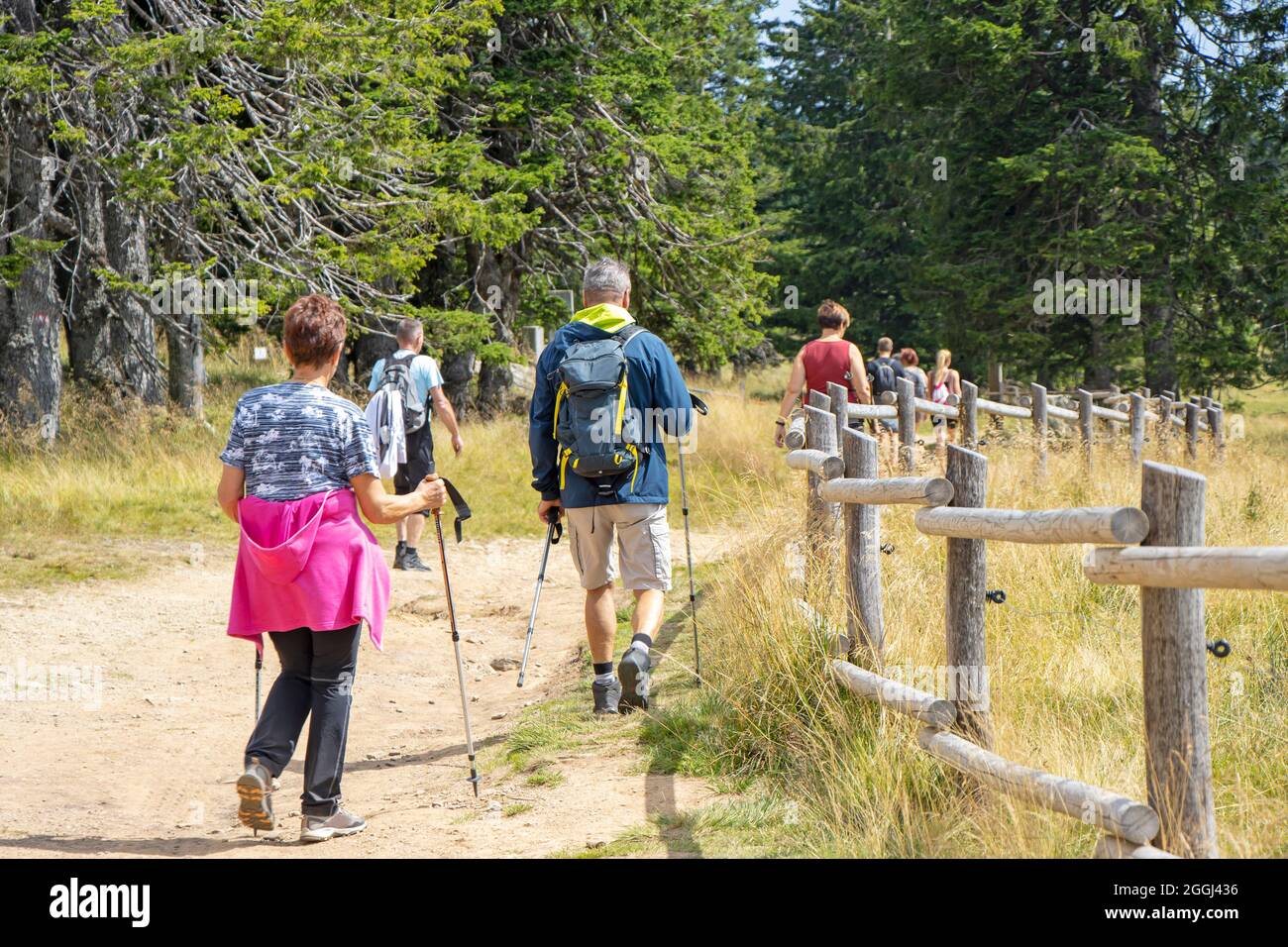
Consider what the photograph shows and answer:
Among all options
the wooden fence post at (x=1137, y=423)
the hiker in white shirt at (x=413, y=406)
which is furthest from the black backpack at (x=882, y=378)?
the hiker in white shirt at (x=413, y=406)

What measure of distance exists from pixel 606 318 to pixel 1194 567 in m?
3.59

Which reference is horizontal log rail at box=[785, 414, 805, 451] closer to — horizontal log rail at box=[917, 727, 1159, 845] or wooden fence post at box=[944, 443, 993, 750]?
wooden fence post at box=[944, 443, 993, 750]

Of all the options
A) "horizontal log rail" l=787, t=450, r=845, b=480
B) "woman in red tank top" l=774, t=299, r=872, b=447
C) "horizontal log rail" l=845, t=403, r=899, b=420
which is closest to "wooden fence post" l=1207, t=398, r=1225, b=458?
"horizontal log rail" l=845, t=403, r=899, b=420

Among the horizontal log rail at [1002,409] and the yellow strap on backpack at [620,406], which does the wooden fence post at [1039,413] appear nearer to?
the horizontal log rail at [1002,409]

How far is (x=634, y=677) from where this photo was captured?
239 inches

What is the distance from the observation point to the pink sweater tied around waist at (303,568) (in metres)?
4.75

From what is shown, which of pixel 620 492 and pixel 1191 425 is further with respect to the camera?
pixel 1191 425

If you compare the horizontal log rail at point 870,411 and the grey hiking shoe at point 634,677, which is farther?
the horizontal log rail at point 870,411

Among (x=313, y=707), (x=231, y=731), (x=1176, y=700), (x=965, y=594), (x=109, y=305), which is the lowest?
(x=231, y=731)

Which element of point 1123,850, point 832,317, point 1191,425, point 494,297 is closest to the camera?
point 1123,850

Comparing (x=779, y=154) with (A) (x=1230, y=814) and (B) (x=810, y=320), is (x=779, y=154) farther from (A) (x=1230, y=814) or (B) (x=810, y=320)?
(A) (x=1230, y=814)

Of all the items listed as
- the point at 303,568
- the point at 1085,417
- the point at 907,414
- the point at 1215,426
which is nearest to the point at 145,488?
the point at 907,414

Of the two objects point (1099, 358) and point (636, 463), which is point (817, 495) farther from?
point (1099, 358)
